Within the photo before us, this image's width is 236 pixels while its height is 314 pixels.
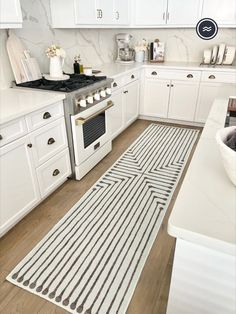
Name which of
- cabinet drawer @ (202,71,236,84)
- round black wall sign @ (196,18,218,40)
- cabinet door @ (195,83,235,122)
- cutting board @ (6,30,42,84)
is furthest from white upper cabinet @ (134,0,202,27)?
cutting board @ (6,30,42,84)

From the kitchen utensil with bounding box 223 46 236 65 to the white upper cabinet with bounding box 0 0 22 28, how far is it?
284 centimetres

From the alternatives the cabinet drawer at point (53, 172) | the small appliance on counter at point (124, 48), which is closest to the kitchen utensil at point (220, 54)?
the small appliance on counter at point (124, 48)

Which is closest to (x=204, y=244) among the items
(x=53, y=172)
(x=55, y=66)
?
(x=53, y=172)

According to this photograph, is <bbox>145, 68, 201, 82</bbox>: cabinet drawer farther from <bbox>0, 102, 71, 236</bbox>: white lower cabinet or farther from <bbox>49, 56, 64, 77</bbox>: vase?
<bbox>0, 102, 71, 236</bbox>: white lower cabinet

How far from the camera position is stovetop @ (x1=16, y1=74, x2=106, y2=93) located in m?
2.12

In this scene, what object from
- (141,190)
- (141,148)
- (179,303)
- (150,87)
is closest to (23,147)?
(141,190)

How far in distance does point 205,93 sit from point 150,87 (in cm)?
82

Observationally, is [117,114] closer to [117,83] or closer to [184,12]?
[117,83]

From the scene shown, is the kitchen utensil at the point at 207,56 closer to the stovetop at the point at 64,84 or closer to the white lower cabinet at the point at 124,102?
the white lower cabinet at the point at 124,102

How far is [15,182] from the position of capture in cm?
176

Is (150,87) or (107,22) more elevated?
(107,22)

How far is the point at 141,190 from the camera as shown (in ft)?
7.60

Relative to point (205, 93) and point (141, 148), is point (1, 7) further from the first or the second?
point (205, 93)

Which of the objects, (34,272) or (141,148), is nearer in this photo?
(34,272)
